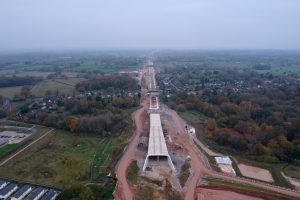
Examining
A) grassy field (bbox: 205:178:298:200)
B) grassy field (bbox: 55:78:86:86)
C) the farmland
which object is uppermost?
grassy field (bbox: 55:78:86:86)

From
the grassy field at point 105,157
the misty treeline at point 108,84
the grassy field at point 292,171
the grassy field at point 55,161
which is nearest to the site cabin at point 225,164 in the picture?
the grassy field at point 292,171

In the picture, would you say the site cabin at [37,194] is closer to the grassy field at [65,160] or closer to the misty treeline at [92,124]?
the grassy field at [65,160]

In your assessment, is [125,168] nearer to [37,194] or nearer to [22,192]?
[37,194]

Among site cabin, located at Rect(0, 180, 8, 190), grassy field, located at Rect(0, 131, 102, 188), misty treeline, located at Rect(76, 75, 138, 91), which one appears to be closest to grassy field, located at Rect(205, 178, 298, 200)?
grassy field, located at Rect(0, 131, 102, 188)

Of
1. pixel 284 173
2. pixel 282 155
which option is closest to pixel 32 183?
pixel 284 173

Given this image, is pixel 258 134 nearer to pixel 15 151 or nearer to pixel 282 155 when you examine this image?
pixel 282 155

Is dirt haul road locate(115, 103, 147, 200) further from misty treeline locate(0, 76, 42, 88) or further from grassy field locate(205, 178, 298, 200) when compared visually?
misty treeline locate(0, 76, 42, 88)
